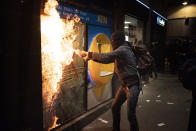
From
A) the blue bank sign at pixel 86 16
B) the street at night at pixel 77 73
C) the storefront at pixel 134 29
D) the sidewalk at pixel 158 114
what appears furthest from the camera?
the storefront at pixel 134 29

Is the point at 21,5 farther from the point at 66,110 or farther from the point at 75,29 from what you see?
the point at 66,110

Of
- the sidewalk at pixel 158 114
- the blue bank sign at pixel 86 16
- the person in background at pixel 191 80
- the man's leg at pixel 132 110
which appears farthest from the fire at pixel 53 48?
the person in background at pixel 191 80

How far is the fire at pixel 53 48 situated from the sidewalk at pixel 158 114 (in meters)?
1.50

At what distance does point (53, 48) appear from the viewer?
357cm

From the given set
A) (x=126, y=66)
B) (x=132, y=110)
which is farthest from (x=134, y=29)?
(x=132, y=110)

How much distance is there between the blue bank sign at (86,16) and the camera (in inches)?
149

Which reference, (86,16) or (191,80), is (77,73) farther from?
(191,80)

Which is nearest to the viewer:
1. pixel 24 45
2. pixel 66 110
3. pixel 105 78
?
pixel 24 45

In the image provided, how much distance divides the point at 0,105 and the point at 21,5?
1517mm

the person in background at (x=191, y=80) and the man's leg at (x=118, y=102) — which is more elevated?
the person in background at (x=191, y=80)

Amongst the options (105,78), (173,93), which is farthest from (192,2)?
(105,78)

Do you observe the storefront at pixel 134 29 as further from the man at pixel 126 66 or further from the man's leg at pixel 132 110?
the man's leg at pixel 132 110

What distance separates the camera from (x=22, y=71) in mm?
2664

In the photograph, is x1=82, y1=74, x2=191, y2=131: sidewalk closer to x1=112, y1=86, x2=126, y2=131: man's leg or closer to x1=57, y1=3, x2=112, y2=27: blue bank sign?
x1=112, y1=86, x2=126, y2=131: man's leg
